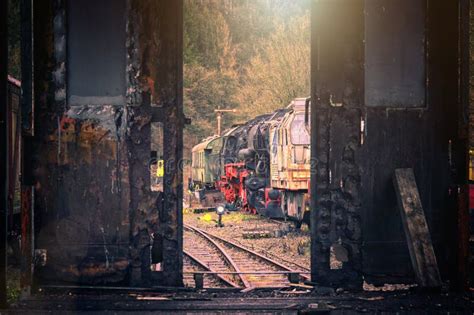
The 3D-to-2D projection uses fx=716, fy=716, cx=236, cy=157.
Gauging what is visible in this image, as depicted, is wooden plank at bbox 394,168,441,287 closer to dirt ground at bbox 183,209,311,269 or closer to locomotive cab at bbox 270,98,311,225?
dirt ground at bbox 183,209,311,269

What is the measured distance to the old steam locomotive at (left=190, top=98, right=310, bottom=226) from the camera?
21.3 meters

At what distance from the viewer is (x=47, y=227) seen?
5.15m

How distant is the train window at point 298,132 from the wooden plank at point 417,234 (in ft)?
53.3

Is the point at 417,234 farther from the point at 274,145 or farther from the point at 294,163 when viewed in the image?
the point at 274,145

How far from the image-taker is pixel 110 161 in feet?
17.1

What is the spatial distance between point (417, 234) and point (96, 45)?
2622mm

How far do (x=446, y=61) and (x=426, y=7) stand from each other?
1.42 feet

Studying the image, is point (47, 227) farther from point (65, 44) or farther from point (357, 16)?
point (357, 16)

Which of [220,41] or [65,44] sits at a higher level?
[220,41]

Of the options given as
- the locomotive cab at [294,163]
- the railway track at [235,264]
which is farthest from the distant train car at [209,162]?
the railway track at [235,264]

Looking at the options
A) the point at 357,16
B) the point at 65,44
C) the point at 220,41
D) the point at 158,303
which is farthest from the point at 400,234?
the point at 220,41

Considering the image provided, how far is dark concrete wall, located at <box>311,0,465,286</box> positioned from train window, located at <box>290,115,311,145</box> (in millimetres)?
15893

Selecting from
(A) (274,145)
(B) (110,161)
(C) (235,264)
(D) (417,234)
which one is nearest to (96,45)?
(B) (110,161)

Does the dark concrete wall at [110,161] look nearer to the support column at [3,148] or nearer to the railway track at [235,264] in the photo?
the support column at [3,148]
